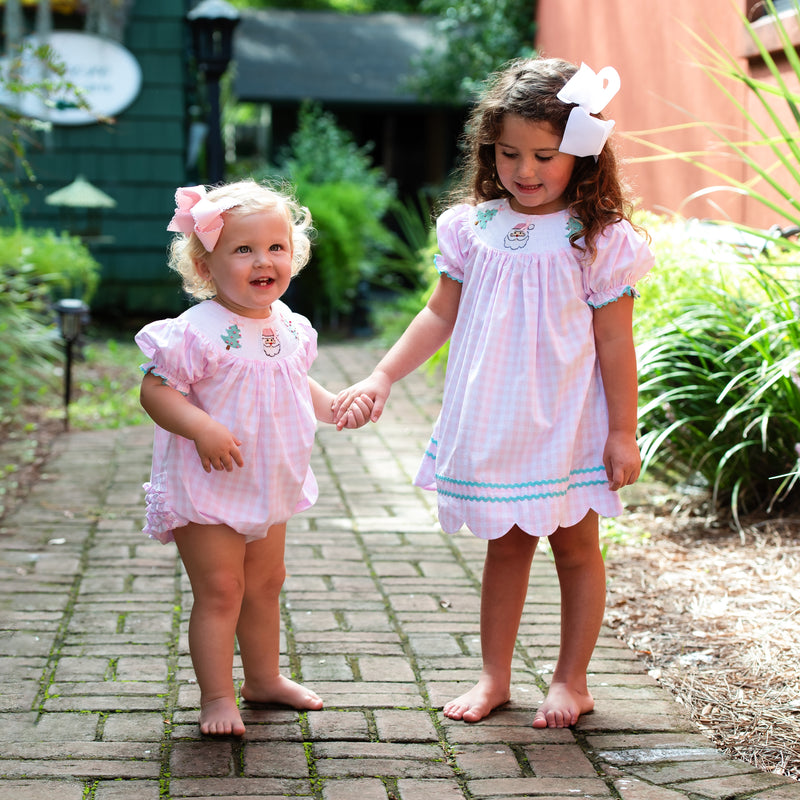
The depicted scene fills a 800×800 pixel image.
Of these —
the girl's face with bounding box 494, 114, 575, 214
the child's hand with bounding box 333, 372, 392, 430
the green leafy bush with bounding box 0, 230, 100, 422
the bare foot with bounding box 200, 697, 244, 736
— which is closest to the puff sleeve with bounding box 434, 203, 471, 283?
the girl's face with bounding box 494, 114, 575, 214

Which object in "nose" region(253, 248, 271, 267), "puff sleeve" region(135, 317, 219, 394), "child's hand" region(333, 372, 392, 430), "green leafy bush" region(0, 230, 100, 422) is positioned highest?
"nose" region(253, 248, 271, 267)

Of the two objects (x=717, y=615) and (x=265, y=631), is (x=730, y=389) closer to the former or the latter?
(x=717, y=615)

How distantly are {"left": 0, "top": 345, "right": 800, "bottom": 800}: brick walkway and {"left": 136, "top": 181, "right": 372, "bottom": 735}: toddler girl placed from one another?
0.66ft

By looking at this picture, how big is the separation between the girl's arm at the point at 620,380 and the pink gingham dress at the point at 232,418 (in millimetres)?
662

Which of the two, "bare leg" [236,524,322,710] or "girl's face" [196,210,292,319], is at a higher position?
"girl's face" [196,210,292,319]

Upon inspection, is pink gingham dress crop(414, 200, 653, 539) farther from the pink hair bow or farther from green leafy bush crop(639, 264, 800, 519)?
green leafy bush crop(639, 264, 800, 519)

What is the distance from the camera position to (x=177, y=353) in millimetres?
2109

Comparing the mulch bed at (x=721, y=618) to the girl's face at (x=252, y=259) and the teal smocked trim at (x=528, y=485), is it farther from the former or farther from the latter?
the girl's face at (x=252, y=259)

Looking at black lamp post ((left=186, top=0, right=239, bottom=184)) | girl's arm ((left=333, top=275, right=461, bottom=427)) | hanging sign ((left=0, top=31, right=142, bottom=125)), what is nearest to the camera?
girl's arm ((left=333, top=275, right=461, bottom=427))

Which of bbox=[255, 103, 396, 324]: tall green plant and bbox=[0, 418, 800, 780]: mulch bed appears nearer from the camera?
bbox=[0, 418, 800, 780]: mulch bed

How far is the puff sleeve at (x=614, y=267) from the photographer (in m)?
2.25

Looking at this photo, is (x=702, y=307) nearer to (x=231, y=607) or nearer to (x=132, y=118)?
(x=231, y=607)

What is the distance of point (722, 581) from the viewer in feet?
10.7

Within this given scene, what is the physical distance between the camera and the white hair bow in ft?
7.07
